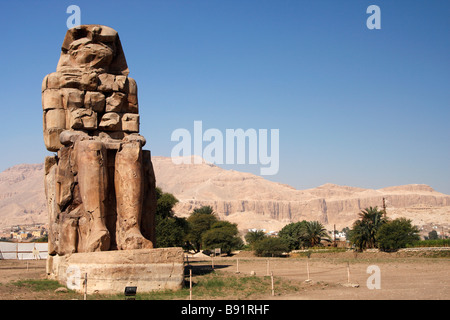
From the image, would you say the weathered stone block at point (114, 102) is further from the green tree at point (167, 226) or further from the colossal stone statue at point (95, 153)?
the green tree at point (167, 226)

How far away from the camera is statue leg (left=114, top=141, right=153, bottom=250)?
10281 millimetres

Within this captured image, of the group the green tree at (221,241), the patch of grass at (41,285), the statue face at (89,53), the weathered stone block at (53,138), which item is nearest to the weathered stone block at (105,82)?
the statue face at (89,53)

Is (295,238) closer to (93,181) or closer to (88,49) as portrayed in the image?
(88,49)

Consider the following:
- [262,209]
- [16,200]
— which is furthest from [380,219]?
[16,200]

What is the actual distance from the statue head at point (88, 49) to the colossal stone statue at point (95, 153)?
2 cm

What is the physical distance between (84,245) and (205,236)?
2954 centimetres

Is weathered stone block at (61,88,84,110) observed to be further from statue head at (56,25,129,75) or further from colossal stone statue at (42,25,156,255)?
statue head at (56,25,129,75)

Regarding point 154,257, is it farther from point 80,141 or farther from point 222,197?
point 222,197

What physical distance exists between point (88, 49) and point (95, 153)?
3025mm

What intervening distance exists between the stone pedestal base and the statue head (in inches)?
186

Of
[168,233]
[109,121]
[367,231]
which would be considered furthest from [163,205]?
[109,121]

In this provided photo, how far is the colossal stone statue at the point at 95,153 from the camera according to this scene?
33.2 feet

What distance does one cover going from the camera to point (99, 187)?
10125 mm

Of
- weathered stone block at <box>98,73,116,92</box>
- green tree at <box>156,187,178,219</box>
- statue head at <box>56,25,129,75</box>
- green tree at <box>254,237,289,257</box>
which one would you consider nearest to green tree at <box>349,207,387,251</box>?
green tree at <box>254,237,289,257</box>
